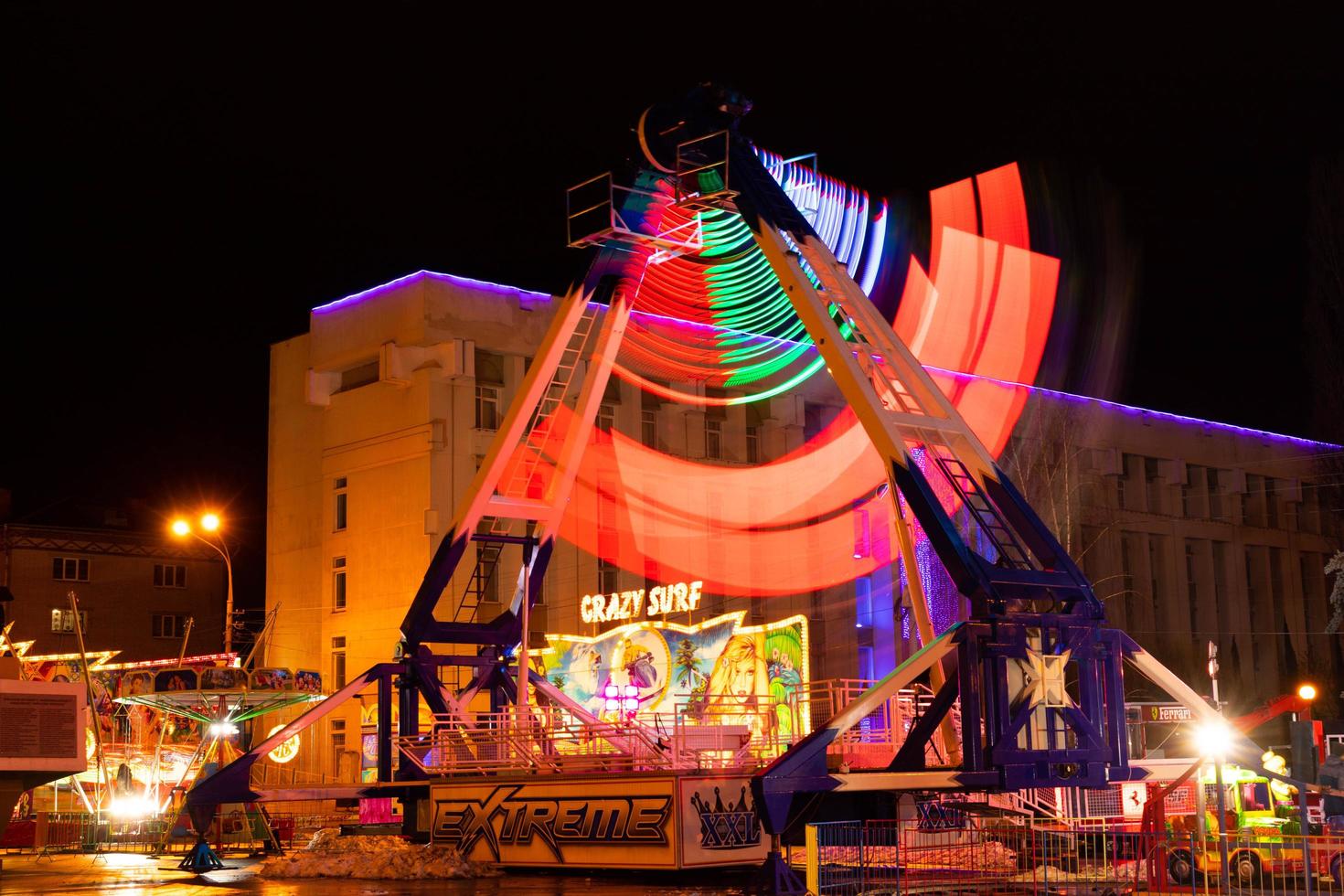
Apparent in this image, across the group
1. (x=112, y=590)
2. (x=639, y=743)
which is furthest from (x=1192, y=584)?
(x=639, y=743)

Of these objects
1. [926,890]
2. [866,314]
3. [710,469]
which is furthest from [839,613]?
[926,890]

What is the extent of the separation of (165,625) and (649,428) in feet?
89.5

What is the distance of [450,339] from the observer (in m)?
60.0

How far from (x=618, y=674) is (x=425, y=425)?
13745 millimetres

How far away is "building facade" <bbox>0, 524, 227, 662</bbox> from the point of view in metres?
71.8

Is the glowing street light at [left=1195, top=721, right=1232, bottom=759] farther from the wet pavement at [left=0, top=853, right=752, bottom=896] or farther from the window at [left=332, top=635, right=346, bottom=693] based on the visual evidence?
the window at [left=332, top=635, right=346, bottom=693]

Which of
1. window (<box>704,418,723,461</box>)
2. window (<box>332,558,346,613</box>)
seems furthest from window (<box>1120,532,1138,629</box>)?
window (<box>332,558,346,613</box>)

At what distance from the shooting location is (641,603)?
53.6m

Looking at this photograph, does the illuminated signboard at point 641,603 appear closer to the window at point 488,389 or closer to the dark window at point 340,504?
the window at point 488,389

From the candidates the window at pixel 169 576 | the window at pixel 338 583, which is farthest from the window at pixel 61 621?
the window at pixel 338 583

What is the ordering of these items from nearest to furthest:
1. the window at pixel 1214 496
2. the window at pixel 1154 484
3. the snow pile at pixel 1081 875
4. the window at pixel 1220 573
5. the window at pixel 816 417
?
the snow pile at pixel 1081 875
the window at pixel 816 417
the window at pixel 1154 484
the window at pixel 1220 573
the window at pixel 1214 496

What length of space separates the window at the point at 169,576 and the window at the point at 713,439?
92.0 ft

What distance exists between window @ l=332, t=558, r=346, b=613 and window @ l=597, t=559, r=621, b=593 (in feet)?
Answer: 33.0

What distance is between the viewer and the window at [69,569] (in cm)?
7344
